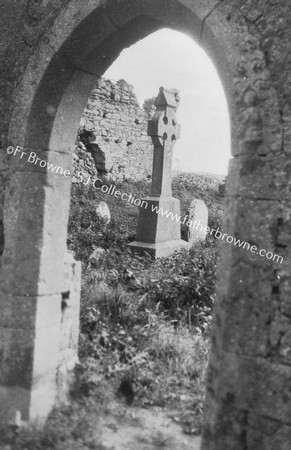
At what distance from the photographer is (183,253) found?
7.84 m

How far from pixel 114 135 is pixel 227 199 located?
37.3ft

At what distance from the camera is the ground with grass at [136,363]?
3324mm

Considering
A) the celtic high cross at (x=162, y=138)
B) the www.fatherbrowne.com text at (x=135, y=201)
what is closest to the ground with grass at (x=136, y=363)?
the www.fatherbrowne.com text at (x=135, y=201)

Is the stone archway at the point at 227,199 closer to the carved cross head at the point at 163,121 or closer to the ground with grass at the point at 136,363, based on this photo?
the ground with grass at the point at 136,363

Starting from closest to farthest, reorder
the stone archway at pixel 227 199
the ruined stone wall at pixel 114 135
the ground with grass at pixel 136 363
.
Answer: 1. the stone archway at pixel 227 199
2. the ground with grass at pixel 136 363
3. the ruined stone wall at pixel 114 135

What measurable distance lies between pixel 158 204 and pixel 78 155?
16.4 ft

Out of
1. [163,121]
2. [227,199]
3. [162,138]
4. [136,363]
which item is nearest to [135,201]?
[162,138]

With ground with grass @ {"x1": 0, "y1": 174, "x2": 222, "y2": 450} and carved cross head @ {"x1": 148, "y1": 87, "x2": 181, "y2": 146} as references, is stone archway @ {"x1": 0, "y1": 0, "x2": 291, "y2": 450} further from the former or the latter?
carved cross head @ {"x1": 148, "y1": 87, "x2": 181, "y2": 146}

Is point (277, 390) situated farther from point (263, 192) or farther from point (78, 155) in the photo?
point (78, 155)

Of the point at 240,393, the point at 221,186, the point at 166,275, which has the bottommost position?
the point at 240,393

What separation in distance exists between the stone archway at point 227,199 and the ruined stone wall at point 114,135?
8722 millimetres

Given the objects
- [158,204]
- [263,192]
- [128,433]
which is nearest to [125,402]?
[128,433]

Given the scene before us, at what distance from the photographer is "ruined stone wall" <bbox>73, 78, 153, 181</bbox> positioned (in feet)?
42.1

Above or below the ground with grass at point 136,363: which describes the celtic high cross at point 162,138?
above
